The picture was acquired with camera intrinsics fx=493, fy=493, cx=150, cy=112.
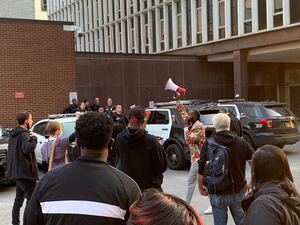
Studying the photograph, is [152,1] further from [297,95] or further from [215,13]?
[297,95]

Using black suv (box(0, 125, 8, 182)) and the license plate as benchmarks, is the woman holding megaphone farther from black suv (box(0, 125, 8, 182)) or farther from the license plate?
the license plate

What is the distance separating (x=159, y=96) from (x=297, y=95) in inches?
419

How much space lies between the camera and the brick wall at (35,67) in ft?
58.4

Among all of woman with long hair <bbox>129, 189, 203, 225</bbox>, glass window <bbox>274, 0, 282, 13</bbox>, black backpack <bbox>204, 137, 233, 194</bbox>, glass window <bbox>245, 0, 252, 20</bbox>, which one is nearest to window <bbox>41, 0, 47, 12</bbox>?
glass window <bbox>245, 0, 252, 20</bbox>

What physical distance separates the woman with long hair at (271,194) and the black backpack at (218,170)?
6.86ft

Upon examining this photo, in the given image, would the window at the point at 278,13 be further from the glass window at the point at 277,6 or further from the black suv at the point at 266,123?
the black suv at the point at 266,123

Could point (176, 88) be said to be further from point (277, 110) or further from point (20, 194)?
point (20, 194)

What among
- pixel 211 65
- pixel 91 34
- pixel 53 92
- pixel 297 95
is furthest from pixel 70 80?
pixel 91 34

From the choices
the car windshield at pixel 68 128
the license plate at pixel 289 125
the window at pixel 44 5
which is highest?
the window at pixel 44 5

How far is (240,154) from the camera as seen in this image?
Result: 5.28 metres

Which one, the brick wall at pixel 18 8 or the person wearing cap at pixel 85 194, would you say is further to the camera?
the brick wall at pixel 18 8

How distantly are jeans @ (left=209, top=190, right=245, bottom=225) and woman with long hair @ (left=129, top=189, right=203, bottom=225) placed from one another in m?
3.63

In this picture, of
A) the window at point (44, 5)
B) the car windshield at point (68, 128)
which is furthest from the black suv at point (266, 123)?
the window at point (44, 5)

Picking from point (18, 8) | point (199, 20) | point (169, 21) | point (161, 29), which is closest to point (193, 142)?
point (199, 20)
